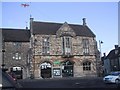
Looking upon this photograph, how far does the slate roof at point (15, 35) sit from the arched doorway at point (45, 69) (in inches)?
274

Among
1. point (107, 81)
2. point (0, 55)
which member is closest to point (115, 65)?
point (0, 55)

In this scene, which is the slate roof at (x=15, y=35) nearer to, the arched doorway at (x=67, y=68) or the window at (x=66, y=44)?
the window at (x=66, y=44)

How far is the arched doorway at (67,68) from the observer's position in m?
53.2

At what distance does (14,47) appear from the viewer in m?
54.5

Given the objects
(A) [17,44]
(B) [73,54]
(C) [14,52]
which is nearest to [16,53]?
(C) [14,52]

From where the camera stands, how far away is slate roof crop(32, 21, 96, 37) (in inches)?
2094

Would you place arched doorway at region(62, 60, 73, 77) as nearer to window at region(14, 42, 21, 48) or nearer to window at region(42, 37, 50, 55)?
window at region(42, 37, 50, 55)

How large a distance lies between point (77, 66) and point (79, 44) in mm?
4678

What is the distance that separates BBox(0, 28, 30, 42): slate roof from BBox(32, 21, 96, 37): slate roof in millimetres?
3542

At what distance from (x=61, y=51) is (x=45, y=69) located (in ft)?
16.7

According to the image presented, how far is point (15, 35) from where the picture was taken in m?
56.8

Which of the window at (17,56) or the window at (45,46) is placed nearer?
the window at (45,46)

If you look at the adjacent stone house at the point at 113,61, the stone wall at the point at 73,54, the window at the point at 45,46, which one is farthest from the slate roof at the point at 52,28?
the adjacent stone house at the point at 113,61

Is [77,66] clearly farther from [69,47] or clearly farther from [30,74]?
[30,74]
